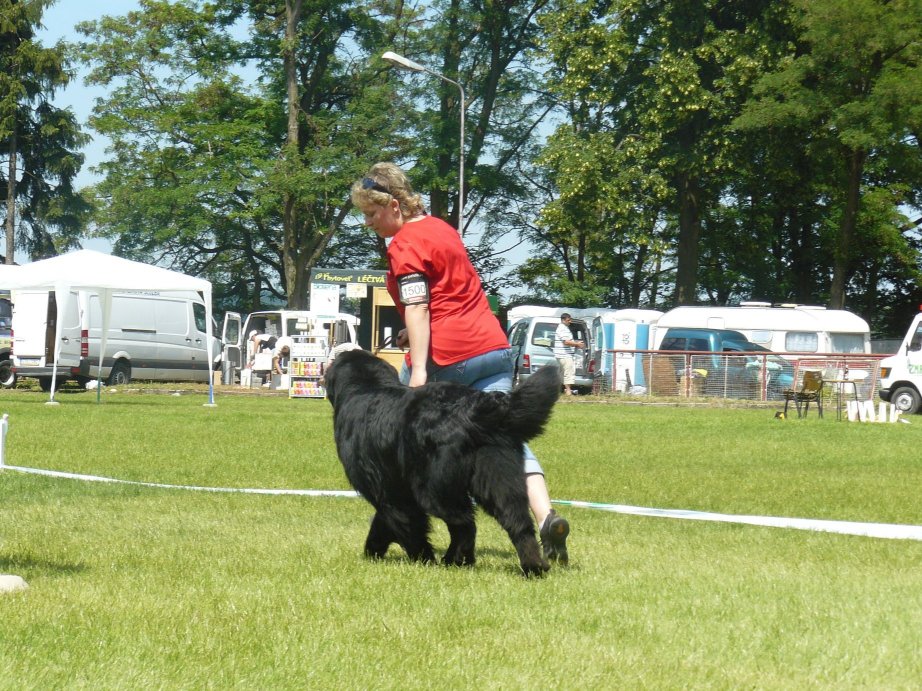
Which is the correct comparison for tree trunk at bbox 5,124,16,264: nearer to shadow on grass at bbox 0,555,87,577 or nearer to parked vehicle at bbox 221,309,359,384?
parked vehicle at bbox 221,309,359,384

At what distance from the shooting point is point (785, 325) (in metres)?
34.2

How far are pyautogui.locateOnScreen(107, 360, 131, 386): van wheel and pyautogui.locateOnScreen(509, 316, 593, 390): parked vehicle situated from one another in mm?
9375

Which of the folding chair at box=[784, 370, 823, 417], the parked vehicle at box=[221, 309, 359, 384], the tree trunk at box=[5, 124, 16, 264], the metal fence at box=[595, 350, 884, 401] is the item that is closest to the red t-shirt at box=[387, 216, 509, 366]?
the folding chair at box=[784, 370, 823, 417]

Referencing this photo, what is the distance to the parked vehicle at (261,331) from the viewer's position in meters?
34.0

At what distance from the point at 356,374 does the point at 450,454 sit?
82 cm

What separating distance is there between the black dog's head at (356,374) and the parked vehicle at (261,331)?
2482cm

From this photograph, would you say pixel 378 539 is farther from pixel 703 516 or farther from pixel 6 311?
pixel 6 311

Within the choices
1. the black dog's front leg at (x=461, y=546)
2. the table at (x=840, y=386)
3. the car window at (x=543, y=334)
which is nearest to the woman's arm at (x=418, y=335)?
the black dog's front leg at (x=461, y=546)

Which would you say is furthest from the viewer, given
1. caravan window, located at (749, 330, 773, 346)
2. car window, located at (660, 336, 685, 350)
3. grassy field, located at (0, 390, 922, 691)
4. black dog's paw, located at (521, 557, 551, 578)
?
caravan window, located at (749, 330, 773, 346)

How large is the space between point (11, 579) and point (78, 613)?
647 mm

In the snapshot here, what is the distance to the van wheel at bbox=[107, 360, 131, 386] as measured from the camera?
103ft

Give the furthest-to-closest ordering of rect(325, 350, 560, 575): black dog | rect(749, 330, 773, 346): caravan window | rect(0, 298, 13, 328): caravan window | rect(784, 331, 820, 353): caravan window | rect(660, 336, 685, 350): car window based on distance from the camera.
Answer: rect(749, 330, 773, 346): caravan window, rect(784, 331, 820, 353): caravan window, rect(660, 336, 685, 350): car window, rect(0, 298, 13, 328): caravan window, rect(325, 350, 560, 575): black dog

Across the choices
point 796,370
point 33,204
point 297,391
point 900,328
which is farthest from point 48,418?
point 900,328

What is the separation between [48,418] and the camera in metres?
17.9
